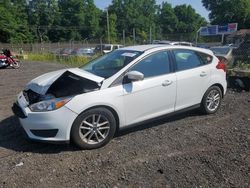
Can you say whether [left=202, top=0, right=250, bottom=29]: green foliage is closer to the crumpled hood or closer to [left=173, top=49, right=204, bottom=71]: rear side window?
[left=173, top=49, right=204, bottom=71]: rear side window

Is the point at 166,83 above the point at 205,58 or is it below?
below

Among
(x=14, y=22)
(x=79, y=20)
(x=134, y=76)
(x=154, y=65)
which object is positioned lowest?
(x=134, y=76)

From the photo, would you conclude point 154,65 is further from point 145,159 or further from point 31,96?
point 31,96

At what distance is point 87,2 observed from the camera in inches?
3356

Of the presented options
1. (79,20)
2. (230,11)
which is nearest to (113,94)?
(230,11)

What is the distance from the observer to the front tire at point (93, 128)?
4258 millimetres

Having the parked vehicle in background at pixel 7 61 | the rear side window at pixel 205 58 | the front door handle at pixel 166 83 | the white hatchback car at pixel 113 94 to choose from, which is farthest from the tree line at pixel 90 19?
the front door handle at pixel 166 83

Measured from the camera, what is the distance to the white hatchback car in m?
4.20

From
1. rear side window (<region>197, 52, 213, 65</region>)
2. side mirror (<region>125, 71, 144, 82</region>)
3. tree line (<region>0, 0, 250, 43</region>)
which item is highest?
tree line (<region>0, 0, 250, 43</region>)

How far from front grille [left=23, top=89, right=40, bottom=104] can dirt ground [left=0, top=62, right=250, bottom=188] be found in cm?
71

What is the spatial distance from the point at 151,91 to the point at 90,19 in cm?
7958

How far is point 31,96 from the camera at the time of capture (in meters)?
4.64

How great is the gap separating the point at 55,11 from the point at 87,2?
11.2m

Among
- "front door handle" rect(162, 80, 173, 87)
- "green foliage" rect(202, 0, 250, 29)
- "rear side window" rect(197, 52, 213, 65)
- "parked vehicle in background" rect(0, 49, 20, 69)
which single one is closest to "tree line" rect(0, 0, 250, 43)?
"green foliage" rect(202, 0, 250, 29)
